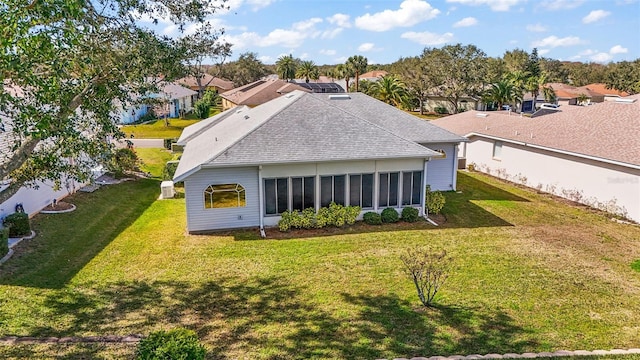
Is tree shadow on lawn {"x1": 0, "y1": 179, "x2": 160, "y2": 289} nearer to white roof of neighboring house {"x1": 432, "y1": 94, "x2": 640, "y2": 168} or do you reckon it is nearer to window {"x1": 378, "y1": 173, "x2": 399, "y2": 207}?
window {"x1": 378, "y1": 173, "x2": 399, "y2": 207}

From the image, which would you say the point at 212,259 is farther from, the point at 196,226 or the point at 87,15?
the point at 87,15

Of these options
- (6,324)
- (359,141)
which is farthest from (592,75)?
(6,324)

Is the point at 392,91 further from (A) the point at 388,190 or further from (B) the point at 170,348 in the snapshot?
(B) the point at 170,348

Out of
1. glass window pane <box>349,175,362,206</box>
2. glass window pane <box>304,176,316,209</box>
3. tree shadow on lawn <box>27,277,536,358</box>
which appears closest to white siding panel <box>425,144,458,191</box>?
glass window pane <box>349,175,362,206</box>

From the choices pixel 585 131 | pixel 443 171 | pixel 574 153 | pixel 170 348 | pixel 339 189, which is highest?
pixel 585 131

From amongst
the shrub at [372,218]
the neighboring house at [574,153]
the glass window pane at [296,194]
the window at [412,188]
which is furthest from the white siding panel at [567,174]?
the glass window pane at [296,194]

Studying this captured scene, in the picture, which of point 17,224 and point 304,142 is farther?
point 304,142

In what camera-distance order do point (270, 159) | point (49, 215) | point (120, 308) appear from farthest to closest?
point (49, 215) < point (270, 159) < point (120, 308)

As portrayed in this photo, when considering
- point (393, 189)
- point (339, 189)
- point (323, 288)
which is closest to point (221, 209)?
point (339, 189)
